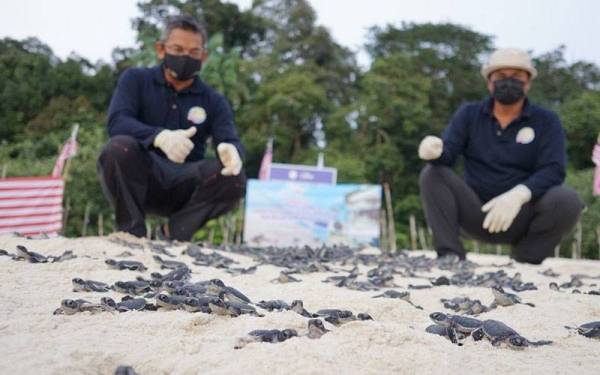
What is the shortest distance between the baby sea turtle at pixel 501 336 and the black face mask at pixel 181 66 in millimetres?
2736

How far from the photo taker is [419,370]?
107cm

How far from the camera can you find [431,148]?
3488 mm

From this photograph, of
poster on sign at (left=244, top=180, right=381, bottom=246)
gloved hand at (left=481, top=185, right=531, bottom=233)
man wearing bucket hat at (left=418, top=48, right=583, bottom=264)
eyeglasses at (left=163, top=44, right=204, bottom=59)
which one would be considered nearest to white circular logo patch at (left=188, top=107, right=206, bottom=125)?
eyeglasses at (left=163, top=44, right=204, bottom=59)

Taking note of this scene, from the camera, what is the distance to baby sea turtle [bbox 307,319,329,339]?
124cm

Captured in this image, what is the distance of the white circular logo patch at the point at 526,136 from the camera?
12.1ft

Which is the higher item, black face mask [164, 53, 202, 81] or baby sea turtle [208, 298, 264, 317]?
black face mask [164, 53, 202, 81]

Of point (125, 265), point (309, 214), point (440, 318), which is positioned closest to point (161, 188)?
point (125, 265)

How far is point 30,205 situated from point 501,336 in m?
7.15

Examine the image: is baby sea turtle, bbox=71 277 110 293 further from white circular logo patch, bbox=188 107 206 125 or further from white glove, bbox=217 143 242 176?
white circular logo patch, bbox=188 107 206 125

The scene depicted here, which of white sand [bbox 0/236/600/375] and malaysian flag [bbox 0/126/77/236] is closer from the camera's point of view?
white sand [bbox 0/236/600/375]

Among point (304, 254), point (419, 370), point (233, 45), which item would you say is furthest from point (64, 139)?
point (419, 370)

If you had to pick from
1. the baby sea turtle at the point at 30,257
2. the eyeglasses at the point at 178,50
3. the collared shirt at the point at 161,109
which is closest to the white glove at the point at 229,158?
the collared shirt at the point at 161,109

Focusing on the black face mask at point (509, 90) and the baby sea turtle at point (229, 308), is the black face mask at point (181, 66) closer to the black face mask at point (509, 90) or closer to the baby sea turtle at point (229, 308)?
the black face mask at point (509, 90)

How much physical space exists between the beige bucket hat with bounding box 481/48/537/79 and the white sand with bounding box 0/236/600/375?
7.15 ft
